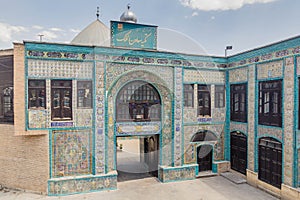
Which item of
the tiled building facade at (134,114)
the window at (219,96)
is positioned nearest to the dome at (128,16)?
the tiled building facade at (134,114)

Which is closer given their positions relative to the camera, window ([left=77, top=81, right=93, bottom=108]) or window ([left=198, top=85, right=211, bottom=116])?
window ([left=77, top=81, right=93, bottom=108])

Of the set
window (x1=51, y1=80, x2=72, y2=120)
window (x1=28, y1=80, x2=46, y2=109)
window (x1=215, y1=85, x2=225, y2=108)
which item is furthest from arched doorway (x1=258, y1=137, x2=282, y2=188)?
window (x1=28, y1=80, x2=46, y2=109)

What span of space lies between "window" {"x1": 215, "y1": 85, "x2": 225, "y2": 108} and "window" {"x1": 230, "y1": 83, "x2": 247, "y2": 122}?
0.40 meters

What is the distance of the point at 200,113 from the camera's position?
11.3 m

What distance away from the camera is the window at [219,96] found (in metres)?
11.5

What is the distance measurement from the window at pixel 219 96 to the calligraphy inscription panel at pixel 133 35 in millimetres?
4037

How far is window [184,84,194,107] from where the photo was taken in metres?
10.9

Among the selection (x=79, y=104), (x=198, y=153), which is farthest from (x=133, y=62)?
(x=198, y=153)

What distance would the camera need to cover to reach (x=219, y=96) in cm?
1161

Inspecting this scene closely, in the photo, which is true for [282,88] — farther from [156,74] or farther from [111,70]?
[111,70]

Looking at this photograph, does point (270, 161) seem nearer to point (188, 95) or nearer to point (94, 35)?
point (188, 95)

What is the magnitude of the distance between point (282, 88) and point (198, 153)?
4976 mm

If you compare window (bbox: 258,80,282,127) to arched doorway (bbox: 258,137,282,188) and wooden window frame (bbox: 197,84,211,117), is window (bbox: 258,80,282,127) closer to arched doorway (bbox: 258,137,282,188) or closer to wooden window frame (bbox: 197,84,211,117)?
arched doorway (bbox: 258,137,282,188)

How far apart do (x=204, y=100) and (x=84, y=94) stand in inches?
235
